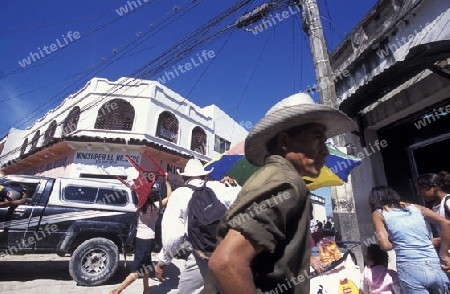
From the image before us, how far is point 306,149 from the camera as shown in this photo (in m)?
1.30

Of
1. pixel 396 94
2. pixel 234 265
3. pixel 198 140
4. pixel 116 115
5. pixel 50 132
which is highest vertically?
pixel 50 132

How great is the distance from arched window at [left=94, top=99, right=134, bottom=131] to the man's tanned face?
46.4 feet

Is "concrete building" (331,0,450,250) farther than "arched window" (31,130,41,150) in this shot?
No

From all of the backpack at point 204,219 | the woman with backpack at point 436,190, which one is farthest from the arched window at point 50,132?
the woman with backpack at point 436,190

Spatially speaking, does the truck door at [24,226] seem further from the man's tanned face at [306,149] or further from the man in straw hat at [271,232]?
the man's tanned face at [306,149]

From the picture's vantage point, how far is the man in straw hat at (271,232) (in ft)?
2.93

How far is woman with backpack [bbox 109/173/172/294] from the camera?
154 inches

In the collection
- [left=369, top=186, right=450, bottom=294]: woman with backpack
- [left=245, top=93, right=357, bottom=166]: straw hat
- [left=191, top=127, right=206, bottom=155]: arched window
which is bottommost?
[left=369, top=186, right=450, bottom=294]: woman with backpack

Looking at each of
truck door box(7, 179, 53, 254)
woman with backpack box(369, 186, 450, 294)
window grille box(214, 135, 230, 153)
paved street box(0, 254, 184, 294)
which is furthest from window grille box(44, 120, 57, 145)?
woman with backpack box(369, 186, 450, 294)

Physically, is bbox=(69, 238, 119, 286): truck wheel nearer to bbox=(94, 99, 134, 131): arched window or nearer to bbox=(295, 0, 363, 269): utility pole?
bbox=(295, 0, 363, 269): utility pole

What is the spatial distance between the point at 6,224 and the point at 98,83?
→ 12324 millimetres

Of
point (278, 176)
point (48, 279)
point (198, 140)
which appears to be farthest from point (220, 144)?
point (278, 176)

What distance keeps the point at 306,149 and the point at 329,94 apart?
382 centimetres

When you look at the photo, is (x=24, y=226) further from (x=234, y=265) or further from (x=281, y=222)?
(x=281, y=222)
